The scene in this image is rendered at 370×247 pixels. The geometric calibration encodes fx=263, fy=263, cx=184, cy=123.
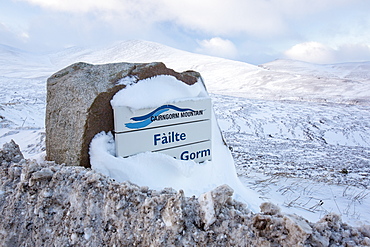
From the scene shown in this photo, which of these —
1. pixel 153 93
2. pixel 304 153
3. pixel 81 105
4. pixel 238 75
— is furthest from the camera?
pixel 238 75

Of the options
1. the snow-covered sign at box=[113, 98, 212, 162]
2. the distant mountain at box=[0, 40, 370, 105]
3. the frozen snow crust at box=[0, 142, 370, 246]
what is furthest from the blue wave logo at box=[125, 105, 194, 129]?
the distant mountain at box=[0, 40, 370, 105]

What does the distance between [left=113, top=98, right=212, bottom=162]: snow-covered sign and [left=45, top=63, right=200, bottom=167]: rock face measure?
24 cm

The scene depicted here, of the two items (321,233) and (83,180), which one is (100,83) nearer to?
(83,180)

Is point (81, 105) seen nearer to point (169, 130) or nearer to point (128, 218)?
point (169, 130)

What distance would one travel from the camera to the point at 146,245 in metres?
1.91

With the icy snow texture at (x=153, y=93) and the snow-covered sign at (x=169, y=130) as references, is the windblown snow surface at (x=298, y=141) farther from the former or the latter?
the icy snow texture at (x=153, y=93)

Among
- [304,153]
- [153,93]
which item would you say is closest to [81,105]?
[153,93]

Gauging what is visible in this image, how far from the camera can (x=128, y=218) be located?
2027 mm

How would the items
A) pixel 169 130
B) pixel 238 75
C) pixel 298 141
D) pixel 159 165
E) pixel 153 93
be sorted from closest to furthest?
1. pixel 159 165
2. pixel 153 93
3. pixel 169 130
4. pixel 298 141
5. pixel 238 75

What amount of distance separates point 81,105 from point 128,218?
173 centimetres

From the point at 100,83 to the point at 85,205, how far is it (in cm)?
165

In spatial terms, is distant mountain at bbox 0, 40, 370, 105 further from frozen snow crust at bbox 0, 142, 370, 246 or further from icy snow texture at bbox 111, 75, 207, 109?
frozen snow crust at bbox 0, 142, 370, 246

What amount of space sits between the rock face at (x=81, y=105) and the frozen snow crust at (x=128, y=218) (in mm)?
638

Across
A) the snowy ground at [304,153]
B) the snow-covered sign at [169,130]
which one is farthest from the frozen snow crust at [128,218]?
the snowy ground at [304,153]
